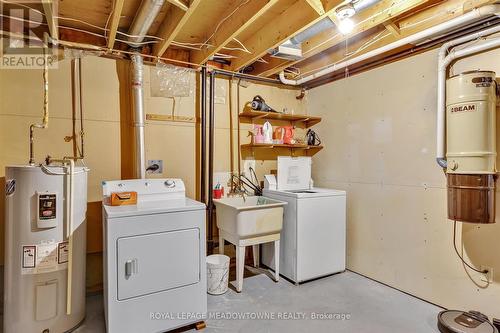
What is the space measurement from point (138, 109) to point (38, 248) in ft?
4.41

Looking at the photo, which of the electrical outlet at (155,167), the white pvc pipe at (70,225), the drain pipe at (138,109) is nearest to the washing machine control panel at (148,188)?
the drain pipe at (138,109)

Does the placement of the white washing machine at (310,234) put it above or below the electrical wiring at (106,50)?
below

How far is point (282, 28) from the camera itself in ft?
7.63

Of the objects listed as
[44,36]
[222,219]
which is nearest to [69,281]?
[222,219]

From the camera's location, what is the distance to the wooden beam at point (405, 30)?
6.89 ft

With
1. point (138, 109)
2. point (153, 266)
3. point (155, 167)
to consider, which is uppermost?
point (138, 109)

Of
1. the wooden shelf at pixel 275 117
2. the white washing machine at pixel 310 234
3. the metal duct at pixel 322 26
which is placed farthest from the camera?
the wooden shelf at pixel 275 117

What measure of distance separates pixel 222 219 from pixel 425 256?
6.24 ft

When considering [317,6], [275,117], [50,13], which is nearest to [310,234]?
[275,117]

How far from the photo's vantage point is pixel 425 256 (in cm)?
252

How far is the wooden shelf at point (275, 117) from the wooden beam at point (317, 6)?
1.40 m

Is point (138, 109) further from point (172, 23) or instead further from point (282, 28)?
point (282, 28)

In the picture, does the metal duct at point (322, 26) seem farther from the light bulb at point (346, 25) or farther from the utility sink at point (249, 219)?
the utility sink at point (249, 219)

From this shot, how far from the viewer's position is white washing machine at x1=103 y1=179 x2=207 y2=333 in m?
1.90
